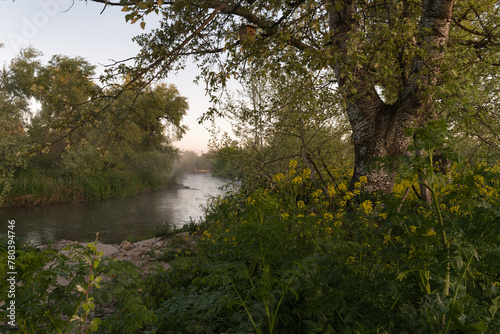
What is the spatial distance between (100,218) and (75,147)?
299 inches

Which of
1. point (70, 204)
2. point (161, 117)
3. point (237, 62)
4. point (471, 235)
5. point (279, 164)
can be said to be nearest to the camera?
point (471, 235)

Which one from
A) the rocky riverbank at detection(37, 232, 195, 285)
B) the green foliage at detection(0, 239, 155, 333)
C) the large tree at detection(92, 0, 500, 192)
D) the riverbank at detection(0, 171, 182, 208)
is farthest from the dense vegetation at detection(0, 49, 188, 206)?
the green foliage at detection(0, 239, 155, 333)

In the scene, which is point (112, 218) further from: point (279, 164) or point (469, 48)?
point (469, 48)

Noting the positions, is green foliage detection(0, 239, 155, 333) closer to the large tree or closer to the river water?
the large tree

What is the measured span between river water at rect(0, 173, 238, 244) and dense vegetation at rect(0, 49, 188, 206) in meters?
1.26

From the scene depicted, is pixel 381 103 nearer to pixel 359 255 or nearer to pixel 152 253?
pixel 359 255

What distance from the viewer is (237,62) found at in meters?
4.90

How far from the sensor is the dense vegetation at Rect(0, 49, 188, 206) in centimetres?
1598

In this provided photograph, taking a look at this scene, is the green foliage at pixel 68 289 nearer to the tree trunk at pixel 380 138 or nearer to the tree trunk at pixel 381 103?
the tree trunk at pixel 381 103

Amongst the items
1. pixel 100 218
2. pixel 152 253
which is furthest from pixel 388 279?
pixel 100 218

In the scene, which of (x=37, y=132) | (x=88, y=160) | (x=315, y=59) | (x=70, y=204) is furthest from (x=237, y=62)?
(x=37, y=132)

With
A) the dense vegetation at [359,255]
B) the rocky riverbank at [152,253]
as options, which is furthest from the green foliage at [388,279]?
the rocky riverbank at [152,253]

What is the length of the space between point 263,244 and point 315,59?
8.47 ft

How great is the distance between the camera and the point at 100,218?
1399cm
